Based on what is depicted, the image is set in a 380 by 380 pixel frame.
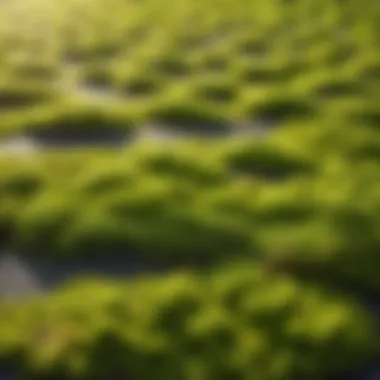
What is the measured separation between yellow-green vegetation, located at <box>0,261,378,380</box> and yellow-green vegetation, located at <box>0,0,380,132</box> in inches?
82.8

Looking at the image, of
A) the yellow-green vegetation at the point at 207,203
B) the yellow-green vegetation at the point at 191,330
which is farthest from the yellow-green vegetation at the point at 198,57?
the yellow-green vegetation at the point at 191,330

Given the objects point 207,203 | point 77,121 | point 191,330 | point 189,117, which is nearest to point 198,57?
point 189,117

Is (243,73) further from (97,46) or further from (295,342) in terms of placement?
(295,342)

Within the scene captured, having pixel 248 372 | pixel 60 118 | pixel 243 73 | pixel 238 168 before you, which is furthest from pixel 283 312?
pixel 243 73

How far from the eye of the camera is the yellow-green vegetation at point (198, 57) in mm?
5707

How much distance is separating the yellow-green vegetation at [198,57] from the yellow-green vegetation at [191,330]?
2.10 metres

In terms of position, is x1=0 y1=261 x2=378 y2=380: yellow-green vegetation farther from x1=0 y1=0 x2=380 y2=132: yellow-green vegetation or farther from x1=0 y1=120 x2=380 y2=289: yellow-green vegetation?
x1=0 y1=0 x2=380 y2=132: yellow-green vegetation

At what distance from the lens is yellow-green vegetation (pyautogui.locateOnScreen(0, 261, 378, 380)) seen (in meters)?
3.04

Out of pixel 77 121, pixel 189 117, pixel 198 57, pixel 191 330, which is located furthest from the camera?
pixel 198 57

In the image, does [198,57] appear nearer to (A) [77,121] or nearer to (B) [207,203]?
(A) [77,121]

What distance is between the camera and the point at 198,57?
680 centimetres

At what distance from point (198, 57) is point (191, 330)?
400cm

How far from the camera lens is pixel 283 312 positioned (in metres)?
3.37

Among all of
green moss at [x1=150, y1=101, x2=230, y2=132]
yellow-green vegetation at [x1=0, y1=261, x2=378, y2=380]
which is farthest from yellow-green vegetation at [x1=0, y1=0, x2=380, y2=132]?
yellow-green vegetation at [x1=0, y1=261, x2=378, y2=380]
